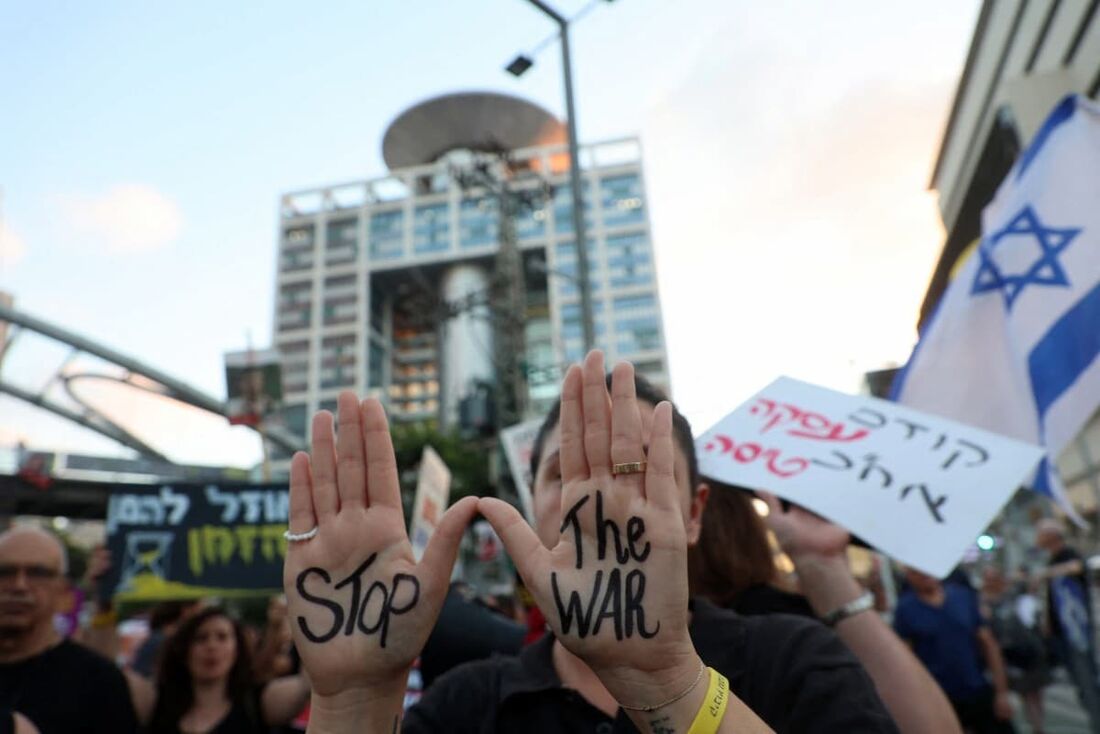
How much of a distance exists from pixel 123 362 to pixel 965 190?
14.6m

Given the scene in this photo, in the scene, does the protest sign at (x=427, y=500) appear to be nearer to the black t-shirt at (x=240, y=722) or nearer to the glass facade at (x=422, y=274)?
the black t-shirt at (x=240, y=722)

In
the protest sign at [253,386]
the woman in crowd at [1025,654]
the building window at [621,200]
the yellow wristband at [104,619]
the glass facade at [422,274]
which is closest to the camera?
the yellow wristband at [104,619]

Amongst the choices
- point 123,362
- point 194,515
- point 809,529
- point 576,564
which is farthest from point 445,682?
point 123,362

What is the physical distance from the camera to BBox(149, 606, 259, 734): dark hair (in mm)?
3281

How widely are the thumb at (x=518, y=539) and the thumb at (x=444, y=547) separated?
4 centimetres

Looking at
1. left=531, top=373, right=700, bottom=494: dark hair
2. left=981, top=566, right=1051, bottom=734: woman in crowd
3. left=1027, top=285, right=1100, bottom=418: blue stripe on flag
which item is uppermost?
left=1027, top=285, right=1100, bottom=418: blue stripe on flag

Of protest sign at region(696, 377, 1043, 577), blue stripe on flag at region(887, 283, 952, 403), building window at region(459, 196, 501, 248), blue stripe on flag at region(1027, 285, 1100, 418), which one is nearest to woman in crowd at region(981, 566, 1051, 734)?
blue stripe on flag at region(887, 283, 952, 403)

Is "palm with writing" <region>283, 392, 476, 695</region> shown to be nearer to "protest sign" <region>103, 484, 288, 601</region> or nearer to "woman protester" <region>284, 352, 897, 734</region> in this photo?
"woman protester" <region>284, 352, 897, 734</region>

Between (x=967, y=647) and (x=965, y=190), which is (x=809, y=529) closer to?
(x=967, y=647)

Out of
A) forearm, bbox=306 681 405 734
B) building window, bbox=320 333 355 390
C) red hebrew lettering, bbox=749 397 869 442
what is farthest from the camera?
building window, bbox=320 333 355 390

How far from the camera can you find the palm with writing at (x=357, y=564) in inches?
46.7

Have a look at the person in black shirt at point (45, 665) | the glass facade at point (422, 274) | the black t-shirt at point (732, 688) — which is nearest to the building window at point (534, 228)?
the glass facade at point (422, 274)

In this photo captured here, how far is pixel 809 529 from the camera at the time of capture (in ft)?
6.65

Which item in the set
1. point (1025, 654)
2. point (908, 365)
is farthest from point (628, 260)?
point (908, 365)
